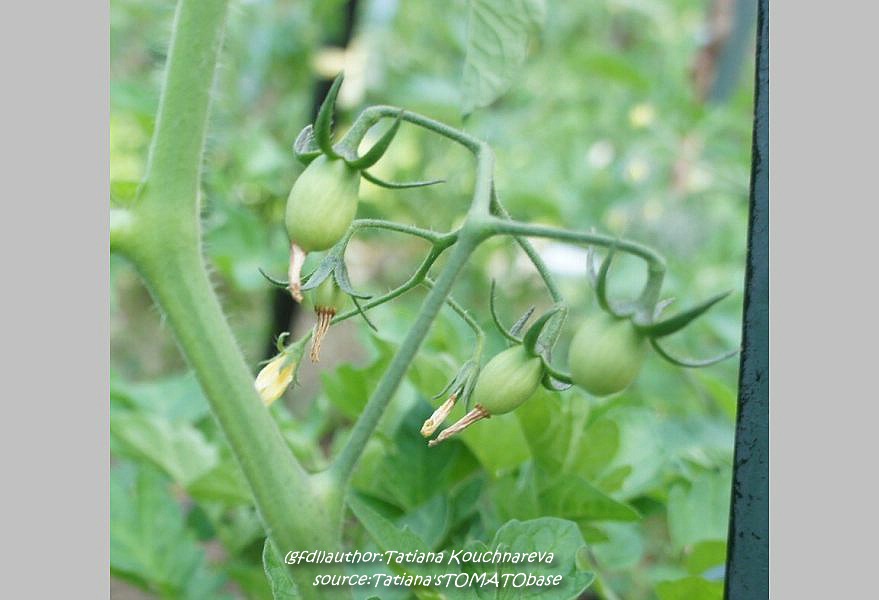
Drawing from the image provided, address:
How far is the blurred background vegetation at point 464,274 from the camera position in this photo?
63 centimetres

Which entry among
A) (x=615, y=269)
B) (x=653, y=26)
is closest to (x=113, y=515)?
(x=615, y=269)

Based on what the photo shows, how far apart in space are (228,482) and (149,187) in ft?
0.78

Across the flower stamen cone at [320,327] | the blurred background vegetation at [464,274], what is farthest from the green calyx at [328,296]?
the blurred background vegetation at [464,274]

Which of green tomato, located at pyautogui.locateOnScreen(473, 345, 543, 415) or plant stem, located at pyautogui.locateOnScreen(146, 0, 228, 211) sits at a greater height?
plant stem, located at pyautogui.locateOnScreen(146, 0, 228, 211)

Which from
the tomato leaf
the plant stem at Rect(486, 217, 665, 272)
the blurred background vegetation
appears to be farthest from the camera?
the blurred background vegetation

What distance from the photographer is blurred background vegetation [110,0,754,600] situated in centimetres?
63

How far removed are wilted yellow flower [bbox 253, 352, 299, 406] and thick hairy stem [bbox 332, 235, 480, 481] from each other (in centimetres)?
4

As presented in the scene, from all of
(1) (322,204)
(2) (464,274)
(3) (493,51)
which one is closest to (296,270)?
(1) (322,204)

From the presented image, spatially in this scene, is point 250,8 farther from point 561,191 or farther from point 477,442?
point 477,442

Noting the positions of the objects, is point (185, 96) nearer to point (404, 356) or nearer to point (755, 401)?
point (404, 356)

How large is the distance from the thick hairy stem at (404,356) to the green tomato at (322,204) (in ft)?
0.15

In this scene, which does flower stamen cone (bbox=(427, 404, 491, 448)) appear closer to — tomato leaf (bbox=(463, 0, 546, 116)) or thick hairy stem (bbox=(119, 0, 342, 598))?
thick hairy stem (bbox=(119, 0, 342, 598))

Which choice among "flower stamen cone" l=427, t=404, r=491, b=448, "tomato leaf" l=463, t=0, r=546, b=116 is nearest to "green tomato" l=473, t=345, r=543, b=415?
"flower stamen cone" l=427, t=404, r=491, b=448

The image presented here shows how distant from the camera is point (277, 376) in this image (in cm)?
47
